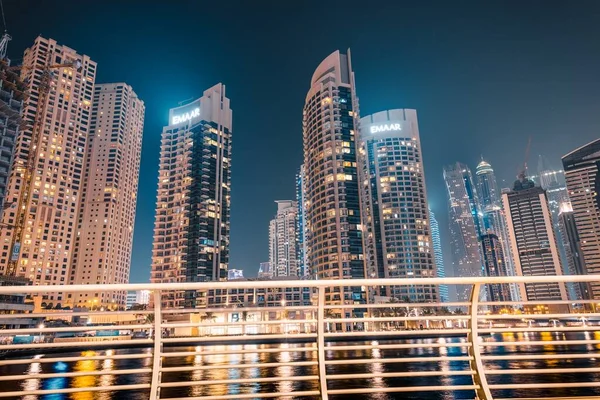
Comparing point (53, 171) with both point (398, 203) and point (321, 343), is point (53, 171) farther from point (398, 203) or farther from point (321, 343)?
point (321, 343)

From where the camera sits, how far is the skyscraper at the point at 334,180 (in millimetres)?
116438

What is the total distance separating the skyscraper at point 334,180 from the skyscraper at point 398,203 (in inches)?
594

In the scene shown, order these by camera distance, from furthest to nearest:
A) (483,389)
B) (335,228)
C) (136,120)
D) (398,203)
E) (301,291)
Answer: (136,120), (398,203), (335,228), (301,291), (483,389)

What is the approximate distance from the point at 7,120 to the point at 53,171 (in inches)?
2476

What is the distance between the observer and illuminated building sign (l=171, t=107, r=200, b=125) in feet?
523

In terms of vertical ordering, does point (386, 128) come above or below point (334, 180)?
above

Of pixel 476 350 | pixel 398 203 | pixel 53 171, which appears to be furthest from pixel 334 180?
pixel 476 350

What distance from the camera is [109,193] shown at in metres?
162

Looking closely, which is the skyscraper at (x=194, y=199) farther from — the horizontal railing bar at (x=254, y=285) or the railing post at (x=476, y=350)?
the railing post at (x=476, y=350)

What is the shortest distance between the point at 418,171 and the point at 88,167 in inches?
5699

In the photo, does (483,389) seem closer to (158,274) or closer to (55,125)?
(158,274)

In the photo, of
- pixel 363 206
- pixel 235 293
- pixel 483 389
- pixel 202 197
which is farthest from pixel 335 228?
pixel 483 389

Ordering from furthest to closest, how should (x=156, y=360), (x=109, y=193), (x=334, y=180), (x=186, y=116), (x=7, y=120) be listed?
(x=109, y=193) < (x=186, y=116) < (x=334, y=180) < (x=7, y=120) < (x=156, y=360)

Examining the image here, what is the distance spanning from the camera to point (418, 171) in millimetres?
161250
